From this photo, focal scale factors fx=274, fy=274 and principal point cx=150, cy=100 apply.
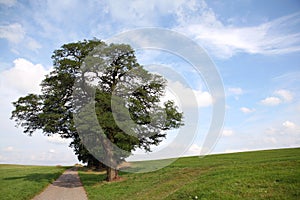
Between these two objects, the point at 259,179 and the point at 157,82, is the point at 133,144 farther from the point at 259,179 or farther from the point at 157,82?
the point at 259,179

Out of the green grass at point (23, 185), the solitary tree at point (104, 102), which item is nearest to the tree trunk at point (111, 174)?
the solitary tree at point (104, 102)

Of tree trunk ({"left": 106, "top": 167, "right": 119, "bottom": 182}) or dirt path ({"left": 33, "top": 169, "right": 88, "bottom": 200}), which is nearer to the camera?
dirt path ({"left": 33, "top": 169, "right": 88, "bottom": 200})

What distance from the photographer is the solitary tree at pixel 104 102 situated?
1117 inches

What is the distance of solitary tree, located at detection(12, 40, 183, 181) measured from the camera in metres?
28.4

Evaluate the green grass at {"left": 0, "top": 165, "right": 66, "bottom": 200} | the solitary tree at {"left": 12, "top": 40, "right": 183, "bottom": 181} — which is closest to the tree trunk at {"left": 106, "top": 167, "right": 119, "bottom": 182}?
the solitary tree at {"left": 12, "top": 40, "right": 183, "bottom": 181}

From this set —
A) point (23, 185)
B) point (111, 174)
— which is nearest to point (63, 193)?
point (111, 174)

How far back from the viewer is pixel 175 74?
1093 inches

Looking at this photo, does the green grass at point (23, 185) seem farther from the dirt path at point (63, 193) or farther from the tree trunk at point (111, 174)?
the tree trunk at point (111, 174)

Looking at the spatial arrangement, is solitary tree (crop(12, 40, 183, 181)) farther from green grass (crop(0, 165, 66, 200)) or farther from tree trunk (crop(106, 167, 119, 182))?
green grass (crop(0, 165, 66, 200))

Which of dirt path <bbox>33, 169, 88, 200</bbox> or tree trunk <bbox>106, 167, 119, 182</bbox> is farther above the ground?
tree trunk <bbox>106, 167, 119, 182</bbox>

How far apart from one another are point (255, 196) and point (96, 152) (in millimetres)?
19218

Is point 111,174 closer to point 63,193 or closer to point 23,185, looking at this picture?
point 63,193

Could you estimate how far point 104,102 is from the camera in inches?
1096

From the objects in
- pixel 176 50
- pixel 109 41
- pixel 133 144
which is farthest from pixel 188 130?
pixel 109 41
